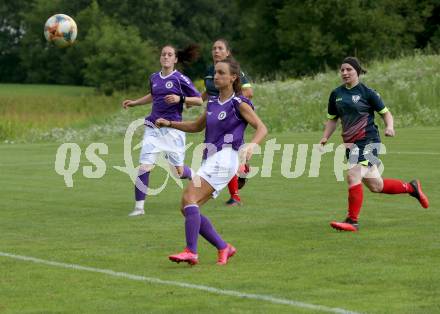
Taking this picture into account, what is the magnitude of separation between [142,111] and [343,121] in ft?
97.3

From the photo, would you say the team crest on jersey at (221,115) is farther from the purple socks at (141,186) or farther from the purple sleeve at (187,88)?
the purple sleeve at (187,88)

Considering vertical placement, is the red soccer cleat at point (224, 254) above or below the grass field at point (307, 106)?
below

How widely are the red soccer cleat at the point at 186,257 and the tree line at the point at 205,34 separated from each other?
39917 mm

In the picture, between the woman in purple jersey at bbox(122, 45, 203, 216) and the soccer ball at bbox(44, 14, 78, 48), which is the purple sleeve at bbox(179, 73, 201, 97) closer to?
Answer: the woman in purple jersey at bbox(122, 45, 203, 216)

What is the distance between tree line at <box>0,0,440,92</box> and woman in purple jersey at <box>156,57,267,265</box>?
3931 centimetres

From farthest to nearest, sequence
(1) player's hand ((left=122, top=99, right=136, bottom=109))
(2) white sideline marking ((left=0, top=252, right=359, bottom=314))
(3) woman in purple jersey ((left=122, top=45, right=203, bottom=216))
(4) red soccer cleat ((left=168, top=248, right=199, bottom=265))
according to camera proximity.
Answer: (1) player's hand ((left=122, top=99, right=136, bottom=109)) → (3) woman in purple jersey ((left=122, top=45, right=203, bottom=216)) → (4) red soccer cleat ((left=168, top=248, right=199, bottom=265)) → (2) white sideline marking ((left=0, top=252, right=359, bottom=314))

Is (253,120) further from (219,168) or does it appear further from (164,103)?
Result: (164,103)

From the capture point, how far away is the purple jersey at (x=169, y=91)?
A: 14531 mm

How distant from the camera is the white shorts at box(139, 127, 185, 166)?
1459cm

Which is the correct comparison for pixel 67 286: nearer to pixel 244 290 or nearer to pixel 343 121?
pixel 244 290

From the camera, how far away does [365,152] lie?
1227cm

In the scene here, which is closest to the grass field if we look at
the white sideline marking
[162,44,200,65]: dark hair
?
[162,44,200,65]: dark hair

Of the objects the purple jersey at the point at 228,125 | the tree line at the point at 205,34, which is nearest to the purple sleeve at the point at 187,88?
the purple jersey at the point at 228,125

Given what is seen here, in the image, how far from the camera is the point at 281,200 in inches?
615
